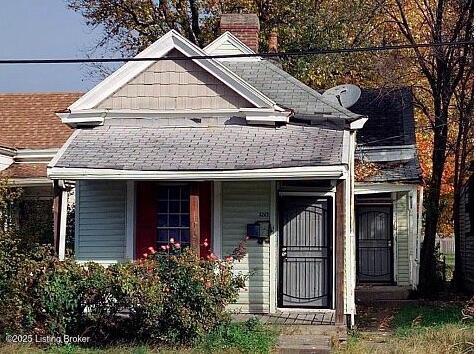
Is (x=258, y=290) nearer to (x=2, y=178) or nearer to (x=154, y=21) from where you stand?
(x=2, y=178)

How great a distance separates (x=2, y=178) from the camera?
55.1 ft

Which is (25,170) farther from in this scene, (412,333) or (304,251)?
(412,333)

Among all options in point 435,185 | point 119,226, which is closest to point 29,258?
point 119,226

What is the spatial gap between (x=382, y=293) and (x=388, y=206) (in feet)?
8.35

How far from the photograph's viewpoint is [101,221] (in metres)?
16.4

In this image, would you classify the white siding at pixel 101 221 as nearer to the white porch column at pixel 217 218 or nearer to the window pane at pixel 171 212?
the window pane at pixel 171 212

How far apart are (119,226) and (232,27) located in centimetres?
588

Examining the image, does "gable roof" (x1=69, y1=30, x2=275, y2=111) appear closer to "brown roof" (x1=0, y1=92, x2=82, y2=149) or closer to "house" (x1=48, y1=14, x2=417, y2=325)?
"house" (x1=48, y1=14, x2=417, y2=325)

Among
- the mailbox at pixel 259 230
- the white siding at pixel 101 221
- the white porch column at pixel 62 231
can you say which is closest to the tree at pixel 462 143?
the mailbox at pixel 259 230

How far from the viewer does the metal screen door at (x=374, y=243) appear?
22.6 meters

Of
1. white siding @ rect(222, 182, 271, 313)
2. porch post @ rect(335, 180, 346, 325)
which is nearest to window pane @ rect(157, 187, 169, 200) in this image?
white siding @ rect(222, 182, 271, 313)

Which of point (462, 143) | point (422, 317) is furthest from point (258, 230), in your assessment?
point (462, 143)

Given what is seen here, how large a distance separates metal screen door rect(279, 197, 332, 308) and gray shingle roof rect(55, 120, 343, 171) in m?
1.22

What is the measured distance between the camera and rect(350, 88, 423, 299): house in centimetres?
2116
